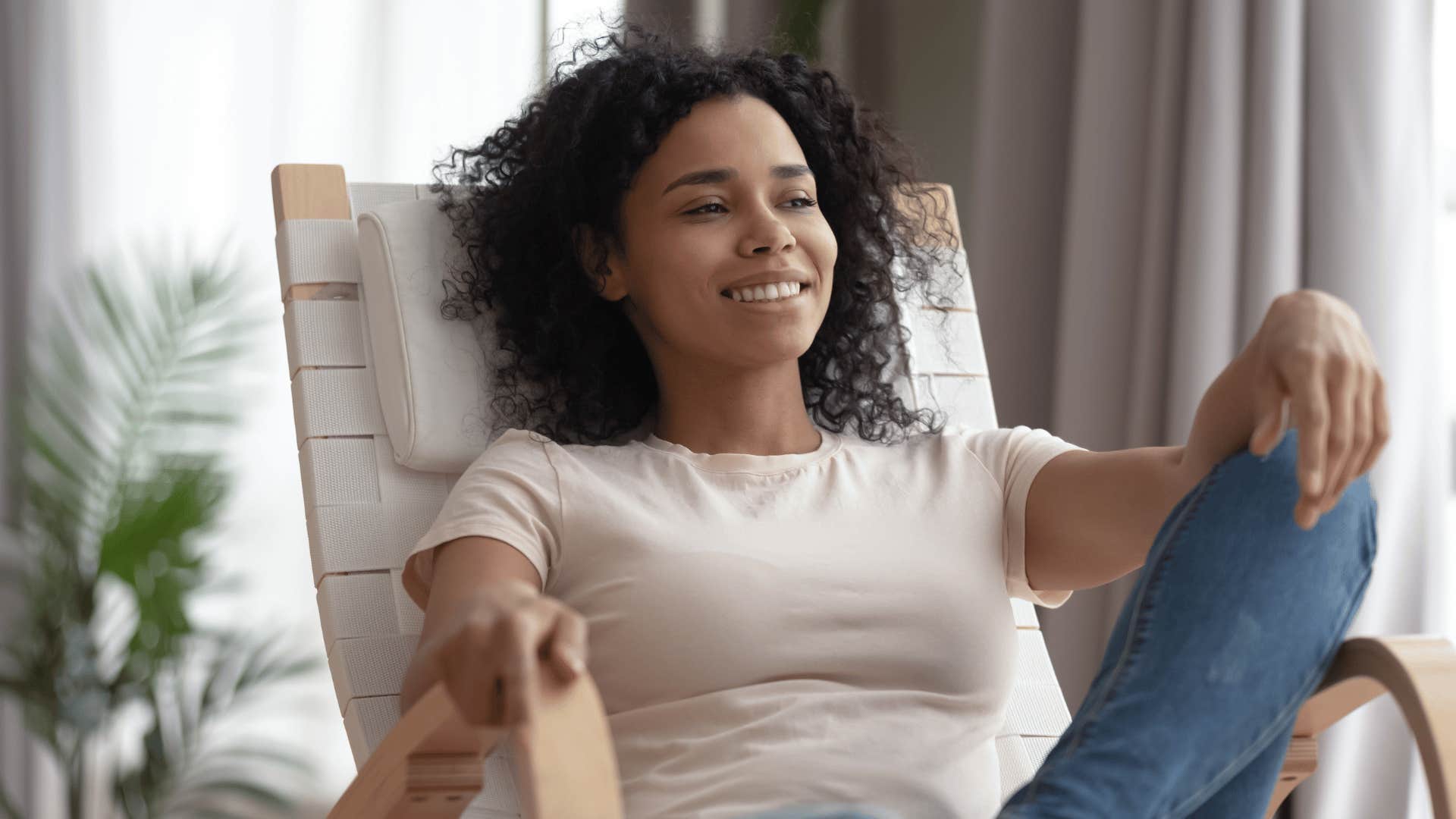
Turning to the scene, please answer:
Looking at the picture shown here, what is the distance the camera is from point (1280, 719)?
1051mm

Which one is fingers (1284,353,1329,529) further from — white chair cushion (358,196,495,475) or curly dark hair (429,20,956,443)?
white chair cushion (358,196,495,475)

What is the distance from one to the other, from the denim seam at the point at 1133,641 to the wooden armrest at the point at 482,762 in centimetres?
31

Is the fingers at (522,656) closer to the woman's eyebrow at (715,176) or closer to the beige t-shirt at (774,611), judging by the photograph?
the beige t-shirt at (774,611)

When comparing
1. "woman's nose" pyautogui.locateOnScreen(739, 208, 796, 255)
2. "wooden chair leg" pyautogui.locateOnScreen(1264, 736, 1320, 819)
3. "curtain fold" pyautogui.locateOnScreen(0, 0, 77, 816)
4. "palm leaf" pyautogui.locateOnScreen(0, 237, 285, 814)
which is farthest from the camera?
"curtain fold" pyautogui.locateOnScreen(0, 0, 77, 816)

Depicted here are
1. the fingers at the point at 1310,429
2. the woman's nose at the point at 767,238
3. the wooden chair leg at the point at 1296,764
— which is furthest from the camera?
the woman's nose at the point at 767,238

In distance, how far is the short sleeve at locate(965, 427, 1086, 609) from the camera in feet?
4.60

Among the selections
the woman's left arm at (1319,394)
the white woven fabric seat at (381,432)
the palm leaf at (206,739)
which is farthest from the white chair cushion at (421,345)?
the palm leaf at (206,739)

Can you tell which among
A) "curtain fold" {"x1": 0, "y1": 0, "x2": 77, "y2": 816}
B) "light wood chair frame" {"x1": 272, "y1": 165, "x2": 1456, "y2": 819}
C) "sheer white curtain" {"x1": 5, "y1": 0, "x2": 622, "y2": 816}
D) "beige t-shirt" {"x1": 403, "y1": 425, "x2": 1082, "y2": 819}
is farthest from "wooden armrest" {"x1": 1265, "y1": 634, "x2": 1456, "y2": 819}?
"curtain fold" {"x1": 0, "y1": 0, "x2": 77, "y2": 816}

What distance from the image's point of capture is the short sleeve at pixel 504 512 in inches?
49.8

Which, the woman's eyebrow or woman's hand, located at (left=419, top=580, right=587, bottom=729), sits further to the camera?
the woman's eyebrow

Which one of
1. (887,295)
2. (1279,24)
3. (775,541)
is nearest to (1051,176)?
(1279,24)

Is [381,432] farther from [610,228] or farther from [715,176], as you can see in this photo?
[715,176]

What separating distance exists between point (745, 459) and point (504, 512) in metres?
0.25

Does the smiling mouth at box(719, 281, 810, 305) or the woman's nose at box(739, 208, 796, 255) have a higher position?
the woman's nose at box(739, 208, 796, 255)
